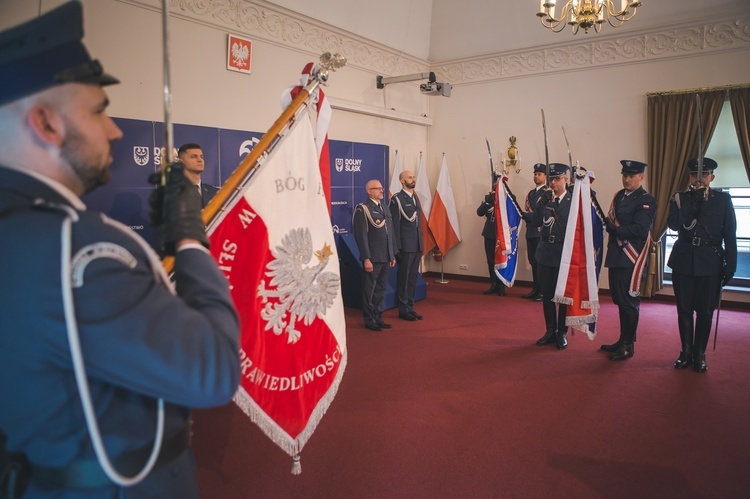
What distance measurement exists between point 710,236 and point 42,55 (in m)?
4.30

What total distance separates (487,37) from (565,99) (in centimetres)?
144

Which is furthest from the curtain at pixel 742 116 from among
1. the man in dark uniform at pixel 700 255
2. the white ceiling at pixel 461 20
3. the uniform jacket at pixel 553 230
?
the uniform jacket at pixel 553 230


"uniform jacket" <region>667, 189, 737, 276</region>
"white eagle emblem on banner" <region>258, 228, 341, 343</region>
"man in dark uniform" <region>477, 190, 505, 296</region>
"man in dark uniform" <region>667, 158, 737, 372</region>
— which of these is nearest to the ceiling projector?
"man in dark uniform" <region>477, 190, 505, 296</region>

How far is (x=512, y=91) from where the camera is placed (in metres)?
7.46

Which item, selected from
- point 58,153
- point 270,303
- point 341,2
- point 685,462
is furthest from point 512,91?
point 58,153

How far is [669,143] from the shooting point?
627 centimetres

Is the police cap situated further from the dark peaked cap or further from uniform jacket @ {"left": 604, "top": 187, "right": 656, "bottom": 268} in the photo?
the dark peaked cap

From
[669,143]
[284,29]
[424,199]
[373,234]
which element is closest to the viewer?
[373,234]

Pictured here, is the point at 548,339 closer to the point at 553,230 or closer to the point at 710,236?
the point at 553,230

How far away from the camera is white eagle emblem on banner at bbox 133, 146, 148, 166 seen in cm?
418

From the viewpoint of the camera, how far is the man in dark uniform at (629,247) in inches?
164

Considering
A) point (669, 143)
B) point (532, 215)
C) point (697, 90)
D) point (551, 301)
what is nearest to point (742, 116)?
point (697, 90)

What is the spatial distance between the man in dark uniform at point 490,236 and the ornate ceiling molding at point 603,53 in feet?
6.10

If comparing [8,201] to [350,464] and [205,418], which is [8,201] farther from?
[205,418]
